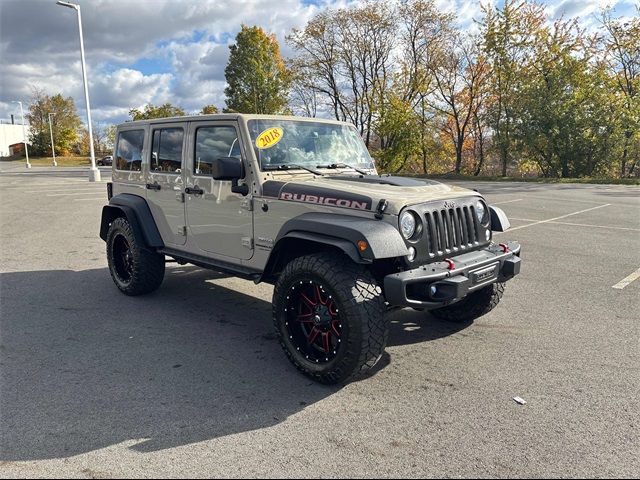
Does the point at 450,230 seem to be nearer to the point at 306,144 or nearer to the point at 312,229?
the point at 312,229

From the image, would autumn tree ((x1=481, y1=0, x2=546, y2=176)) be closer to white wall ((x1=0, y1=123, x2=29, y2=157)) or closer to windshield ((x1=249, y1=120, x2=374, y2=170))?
windshield ((x1=249, y1=120, x2=374, y2=170))

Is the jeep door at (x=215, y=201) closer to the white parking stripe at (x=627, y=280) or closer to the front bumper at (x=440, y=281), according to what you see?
the front bumper at (x=440, y=281)

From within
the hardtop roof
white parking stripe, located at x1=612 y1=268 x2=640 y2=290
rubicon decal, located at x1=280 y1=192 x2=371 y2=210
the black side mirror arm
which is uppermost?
the hardtop roof

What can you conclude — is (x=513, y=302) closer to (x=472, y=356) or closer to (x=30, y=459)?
(x=472, y=356)

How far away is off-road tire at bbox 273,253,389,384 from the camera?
3.21 m

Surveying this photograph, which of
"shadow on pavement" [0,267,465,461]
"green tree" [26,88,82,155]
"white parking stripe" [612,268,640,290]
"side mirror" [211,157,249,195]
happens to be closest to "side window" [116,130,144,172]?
"shadow on pavement" [0,267,465,461]

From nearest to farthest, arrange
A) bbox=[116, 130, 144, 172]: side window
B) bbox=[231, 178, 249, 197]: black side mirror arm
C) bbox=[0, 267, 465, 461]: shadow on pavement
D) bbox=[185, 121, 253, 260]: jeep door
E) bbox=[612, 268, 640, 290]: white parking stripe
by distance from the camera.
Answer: bbox=[0, 267, 465, 461]: shadow on pavement → bbox=[231, 178, 249, 197]: black side mirror arm → bbox=[185, 121, 253, 260]: jeep door → bbox=[116, 130, 144, 172]: side window → bbox=[612, 268, 640, 290]: white parking stripe

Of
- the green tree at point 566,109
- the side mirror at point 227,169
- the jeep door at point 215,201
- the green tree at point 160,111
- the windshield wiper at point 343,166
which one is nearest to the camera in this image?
the side mirror at point 227,169

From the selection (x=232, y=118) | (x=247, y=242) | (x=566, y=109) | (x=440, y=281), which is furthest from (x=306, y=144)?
(x=566, y=109)

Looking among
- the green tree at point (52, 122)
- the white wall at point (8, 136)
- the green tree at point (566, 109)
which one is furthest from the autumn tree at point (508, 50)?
the white wall at point (8, 136)

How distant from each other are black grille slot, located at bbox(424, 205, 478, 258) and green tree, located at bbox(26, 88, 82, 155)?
3086 inches

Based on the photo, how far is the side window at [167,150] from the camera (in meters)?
4.93

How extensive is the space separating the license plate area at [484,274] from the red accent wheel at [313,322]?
106cm

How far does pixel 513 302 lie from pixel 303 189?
118 inches
